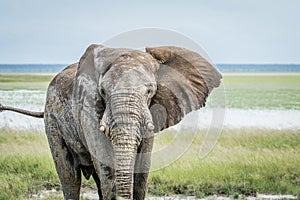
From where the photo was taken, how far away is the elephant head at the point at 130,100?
598 cm

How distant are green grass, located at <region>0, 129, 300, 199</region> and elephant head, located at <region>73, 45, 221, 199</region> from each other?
348 centimetres

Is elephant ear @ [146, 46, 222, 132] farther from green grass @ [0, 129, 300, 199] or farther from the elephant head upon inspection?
green grass @ [0, 129, 300, 199]

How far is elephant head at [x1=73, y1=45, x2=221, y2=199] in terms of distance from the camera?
5984 millimetres

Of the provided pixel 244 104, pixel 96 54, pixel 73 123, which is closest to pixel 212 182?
pixel 73 123

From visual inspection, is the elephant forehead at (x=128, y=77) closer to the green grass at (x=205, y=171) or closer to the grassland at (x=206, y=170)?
the grassland at (x=206, y=170)

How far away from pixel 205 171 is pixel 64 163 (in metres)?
3.80

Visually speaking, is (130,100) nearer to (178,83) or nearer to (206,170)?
(178,83)

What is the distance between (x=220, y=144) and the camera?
14664 millimetres

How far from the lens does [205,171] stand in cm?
1152

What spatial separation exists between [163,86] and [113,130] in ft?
3.44

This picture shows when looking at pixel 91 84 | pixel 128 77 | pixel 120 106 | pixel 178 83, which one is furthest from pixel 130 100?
pixel 178 83

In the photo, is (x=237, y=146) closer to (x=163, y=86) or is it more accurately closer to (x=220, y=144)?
(x=220, y=144)

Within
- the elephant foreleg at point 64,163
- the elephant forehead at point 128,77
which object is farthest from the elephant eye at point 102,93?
the elephant foreleg at point 64,163

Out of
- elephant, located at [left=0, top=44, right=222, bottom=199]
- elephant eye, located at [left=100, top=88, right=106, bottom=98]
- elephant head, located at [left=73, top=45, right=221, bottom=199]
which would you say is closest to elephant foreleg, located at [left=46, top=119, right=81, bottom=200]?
elephant, located at [left=0, top=44, right=222, bottom=199]
